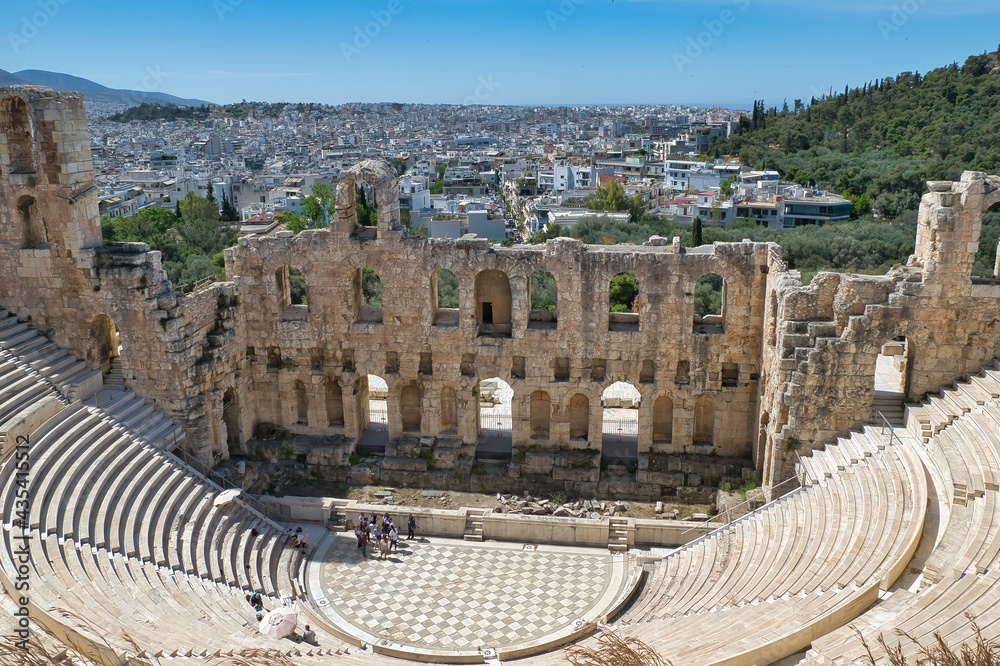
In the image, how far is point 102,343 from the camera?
23328mm

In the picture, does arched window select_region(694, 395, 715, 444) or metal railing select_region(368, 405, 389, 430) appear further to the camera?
metal railing select_region(368, 405, 389, 430)

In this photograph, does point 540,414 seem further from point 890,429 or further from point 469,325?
point 890,429

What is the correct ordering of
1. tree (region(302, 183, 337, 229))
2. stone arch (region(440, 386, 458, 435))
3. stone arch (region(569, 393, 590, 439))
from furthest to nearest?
tree (region(302, 183, 337, 229))
stone arch (region(440, 386, 458, 435))
stone arch (region(569, 393, 590, 439))

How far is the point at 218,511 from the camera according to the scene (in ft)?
66.1

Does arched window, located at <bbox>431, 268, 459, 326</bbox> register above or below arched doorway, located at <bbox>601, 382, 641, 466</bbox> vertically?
above

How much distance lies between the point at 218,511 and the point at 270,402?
6038 mm

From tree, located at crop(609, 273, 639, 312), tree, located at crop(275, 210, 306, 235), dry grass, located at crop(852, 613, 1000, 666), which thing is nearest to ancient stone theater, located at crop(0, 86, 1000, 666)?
dry grass, located at crop(852, 613, 1000, 666)

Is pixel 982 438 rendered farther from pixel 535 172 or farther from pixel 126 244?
pixel 535 172

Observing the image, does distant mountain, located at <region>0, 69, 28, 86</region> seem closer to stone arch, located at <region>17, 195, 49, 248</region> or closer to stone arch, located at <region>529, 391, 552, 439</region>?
stone arch, located at <region>17, 195, 49, 248</region>

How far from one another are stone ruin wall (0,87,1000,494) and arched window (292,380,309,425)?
0.79 ft

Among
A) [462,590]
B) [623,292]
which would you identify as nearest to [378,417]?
[462,590]

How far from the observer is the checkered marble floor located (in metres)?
17.8

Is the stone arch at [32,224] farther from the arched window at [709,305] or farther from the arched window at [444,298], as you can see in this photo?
the arched window at [709,305]

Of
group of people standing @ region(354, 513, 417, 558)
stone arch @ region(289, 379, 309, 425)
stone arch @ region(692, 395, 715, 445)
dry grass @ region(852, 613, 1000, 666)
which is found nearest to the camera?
dry grass @ region(852, 613, 1000, 666)
